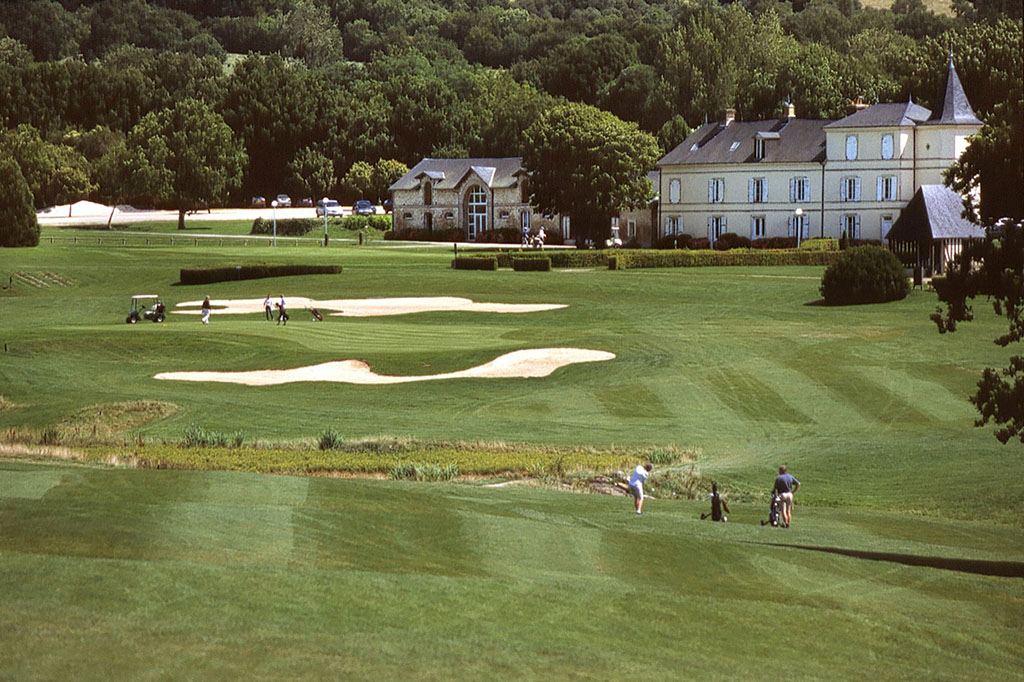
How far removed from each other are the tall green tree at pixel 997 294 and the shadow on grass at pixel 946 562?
2.52 meters

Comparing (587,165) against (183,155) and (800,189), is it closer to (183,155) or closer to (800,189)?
(800,189)

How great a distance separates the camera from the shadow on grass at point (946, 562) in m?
27.7

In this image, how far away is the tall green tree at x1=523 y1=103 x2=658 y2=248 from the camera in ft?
417

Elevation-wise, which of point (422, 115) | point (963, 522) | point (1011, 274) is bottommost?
point (963, 522)

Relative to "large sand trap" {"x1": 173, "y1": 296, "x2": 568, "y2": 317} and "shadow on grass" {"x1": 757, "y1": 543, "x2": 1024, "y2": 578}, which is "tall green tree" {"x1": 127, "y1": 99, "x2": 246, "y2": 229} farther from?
"shadow on grass" {"x1": 757, "y1": 543, "x2": 1024, "y2": 578}

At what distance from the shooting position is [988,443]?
44062mm

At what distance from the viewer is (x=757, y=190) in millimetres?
129375

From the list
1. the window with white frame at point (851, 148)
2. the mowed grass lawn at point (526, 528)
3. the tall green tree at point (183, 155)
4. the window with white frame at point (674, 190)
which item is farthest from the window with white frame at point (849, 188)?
the tall green tree at point (183, 155)

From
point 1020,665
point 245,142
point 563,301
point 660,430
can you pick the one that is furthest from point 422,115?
point 1020,665

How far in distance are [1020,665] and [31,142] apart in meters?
167

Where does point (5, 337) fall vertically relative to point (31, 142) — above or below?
below

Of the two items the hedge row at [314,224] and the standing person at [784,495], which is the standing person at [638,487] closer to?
the standing person at [784,495]

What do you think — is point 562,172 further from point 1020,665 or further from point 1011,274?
point 1020,665

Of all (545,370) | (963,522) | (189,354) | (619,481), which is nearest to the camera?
(963,522)
